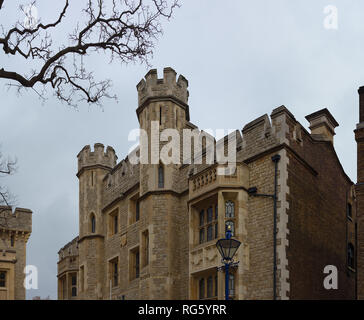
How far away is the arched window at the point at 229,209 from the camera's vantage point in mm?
18422

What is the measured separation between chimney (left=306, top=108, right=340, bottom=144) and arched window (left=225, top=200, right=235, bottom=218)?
5.38m

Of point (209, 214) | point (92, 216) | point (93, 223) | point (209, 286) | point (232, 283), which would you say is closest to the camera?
point (232, 283)

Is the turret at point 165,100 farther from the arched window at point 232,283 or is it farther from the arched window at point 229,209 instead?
the arched window at point 232,283

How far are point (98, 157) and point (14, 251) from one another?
517 inches

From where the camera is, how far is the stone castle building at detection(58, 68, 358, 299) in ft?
57.9

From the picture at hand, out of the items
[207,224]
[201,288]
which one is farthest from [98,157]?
[201,288]

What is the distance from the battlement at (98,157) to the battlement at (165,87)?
6.73m

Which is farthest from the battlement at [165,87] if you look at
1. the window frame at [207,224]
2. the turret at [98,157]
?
the turret at [98,157]

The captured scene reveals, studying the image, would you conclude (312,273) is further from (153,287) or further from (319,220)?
(153,287)

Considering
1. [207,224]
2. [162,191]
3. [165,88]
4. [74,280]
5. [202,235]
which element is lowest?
[74,280]

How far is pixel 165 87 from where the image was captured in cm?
2280

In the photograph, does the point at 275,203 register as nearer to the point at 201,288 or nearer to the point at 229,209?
the point at 229,209

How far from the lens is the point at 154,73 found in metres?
23.1
